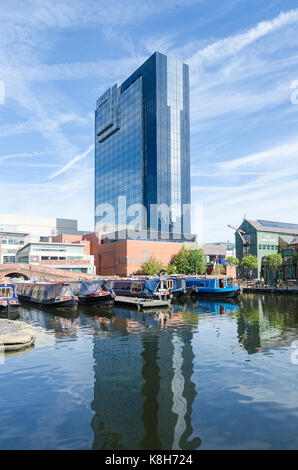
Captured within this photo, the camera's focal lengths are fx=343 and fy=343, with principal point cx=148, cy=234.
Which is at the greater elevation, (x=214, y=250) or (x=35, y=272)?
(x=214, y=250)

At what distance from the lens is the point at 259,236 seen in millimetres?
97312

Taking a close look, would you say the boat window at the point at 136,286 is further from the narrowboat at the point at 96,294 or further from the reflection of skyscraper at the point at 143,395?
the reflection of skyscraper at the point at 143,395

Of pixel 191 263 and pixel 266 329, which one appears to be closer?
pixel 266 329

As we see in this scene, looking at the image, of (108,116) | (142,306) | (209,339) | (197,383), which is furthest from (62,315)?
(108,116)

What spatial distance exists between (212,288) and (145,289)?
14567mm

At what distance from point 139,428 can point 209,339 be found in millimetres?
13057

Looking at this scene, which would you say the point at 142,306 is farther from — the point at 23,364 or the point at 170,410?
the point at 170,410

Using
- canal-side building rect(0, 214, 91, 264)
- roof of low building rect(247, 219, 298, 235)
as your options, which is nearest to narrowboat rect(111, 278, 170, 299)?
roof of low building rect(247, 219, 298, 235)

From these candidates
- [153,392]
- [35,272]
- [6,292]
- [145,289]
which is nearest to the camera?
[153,392]

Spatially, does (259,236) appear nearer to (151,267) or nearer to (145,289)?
(151,267)

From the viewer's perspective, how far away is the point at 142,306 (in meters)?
40.1

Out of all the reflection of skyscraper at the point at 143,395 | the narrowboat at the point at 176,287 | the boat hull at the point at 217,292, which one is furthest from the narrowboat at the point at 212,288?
the reflection of skyscraper at the point at 143,395

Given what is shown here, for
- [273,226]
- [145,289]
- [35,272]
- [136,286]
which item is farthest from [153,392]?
[273,226]

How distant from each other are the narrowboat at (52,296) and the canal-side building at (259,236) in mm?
65614
